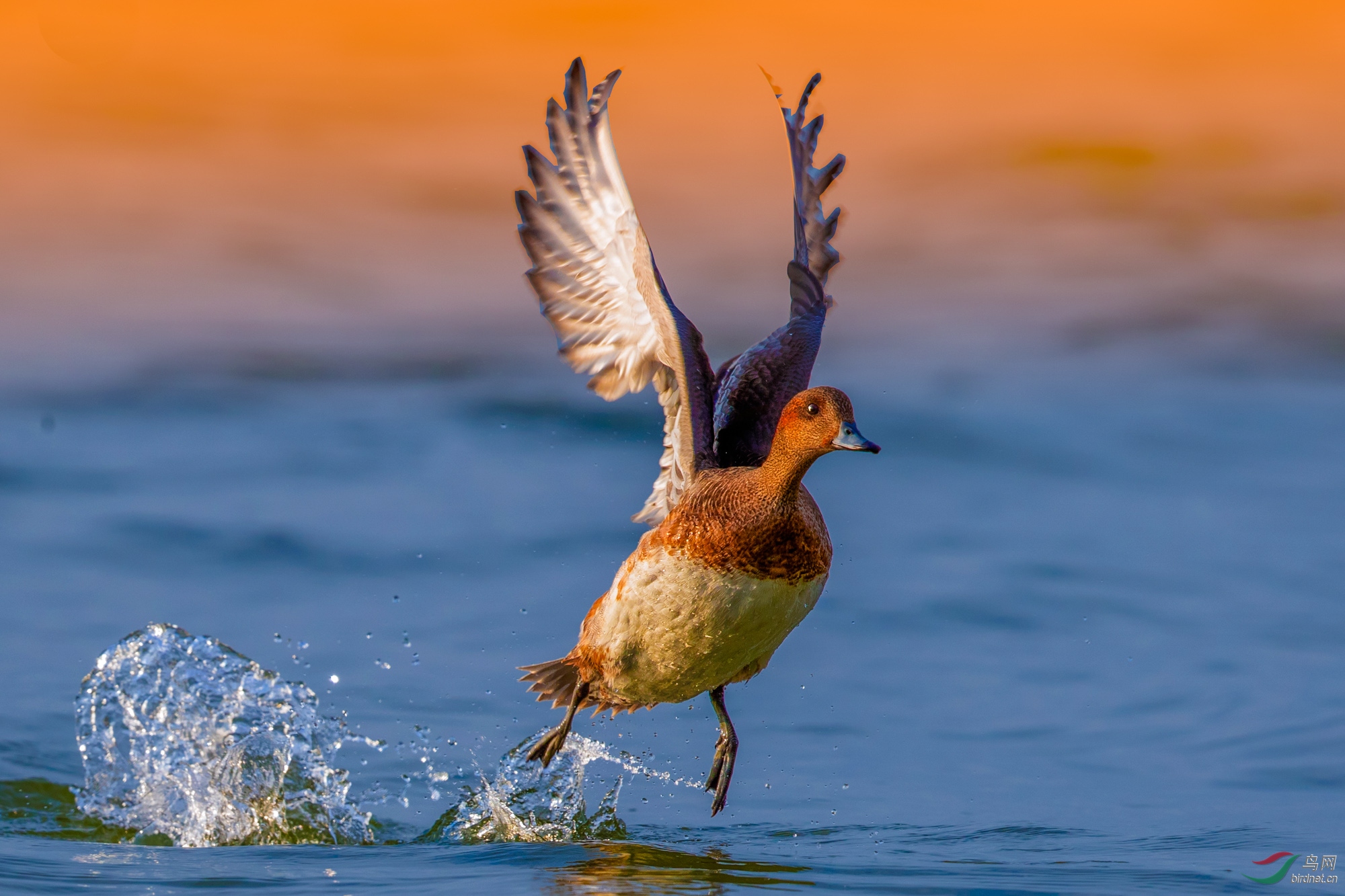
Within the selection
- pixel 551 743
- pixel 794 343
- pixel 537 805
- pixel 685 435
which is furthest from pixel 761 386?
pixel 537 805

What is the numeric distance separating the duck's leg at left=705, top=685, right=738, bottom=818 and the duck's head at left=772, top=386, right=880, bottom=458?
5.24 ft

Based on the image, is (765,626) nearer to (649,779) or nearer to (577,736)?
(577,736)

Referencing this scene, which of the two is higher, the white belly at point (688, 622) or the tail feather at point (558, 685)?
the white belly at point (688, 622)

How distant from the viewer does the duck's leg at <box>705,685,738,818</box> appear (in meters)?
7.28

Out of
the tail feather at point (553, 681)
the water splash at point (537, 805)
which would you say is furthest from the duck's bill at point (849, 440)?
the water splash at point (537, 805)

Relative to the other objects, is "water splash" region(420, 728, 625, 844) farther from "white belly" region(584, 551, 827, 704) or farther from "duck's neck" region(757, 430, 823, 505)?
"duck's neck" region(757, 430, 823, 505)

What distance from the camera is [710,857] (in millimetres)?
6676

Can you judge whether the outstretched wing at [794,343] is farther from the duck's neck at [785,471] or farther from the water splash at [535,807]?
the water splash at [535,807]

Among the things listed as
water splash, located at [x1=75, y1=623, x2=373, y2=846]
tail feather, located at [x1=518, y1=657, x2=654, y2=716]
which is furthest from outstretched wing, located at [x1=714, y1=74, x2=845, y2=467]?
water splash, located at [x1=75, y1=623, x2=373, y2=846]

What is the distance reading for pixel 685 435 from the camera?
6871 mm

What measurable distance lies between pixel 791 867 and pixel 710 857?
0.50 meters

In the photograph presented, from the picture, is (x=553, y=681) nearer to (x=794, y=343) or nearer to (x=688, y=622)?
(x=688, y=622)

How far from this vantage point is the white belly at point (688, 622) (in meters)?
6.18

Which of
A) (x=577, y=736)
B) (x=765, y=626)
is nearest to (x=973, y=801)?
(x=577, y=736)
